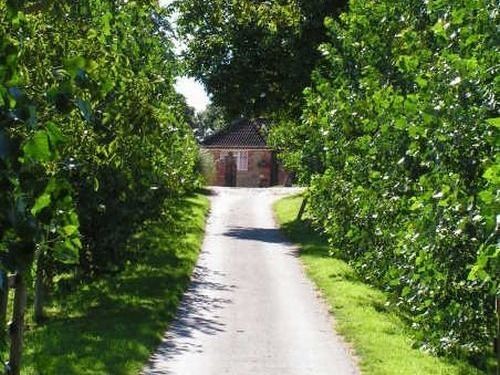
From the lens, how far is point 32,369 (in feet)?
34.8

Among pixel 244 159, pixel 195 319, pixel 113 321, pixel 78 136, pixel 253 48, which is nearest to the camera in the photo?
pixel 78 136

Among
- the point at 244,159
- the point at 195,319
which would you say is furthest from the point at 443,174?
the point at 244,159

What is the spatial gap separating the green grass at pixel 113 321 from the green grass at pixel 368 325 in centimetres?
342

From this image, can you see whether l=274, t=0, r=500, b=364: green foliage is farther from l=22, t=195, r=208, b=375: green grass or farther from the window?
the window

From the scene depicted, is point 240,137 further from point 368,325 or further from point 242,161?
point 368,325

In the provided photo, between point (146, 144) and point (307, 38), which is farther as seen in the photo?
point (307, 38)

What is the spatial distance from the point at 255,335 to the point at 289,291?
463cm

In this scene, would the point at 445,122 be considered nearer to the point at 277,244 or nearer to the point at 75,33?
the point at 75,33

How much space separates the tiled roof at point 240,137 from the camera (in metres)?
63.5

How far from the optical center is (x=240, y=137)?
64562mm

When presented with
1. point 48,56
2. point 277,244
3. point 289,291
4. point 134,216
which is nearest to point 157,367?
point 134,216

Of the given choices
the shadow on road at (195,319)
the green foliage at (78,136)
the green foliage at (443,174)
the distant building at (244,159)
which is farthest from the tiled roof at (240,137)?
the green foliage at (443,174)

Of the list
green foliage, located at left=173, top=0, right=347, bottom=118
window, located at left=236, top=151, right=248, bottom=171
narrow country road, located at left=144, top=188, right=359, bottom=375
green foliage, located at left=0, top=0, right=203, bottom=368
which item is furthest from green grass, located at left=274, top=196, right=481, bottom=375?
window, located at left=236, top=151, right=248, bottom=171

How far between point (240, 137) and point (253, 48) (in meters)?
33.0
